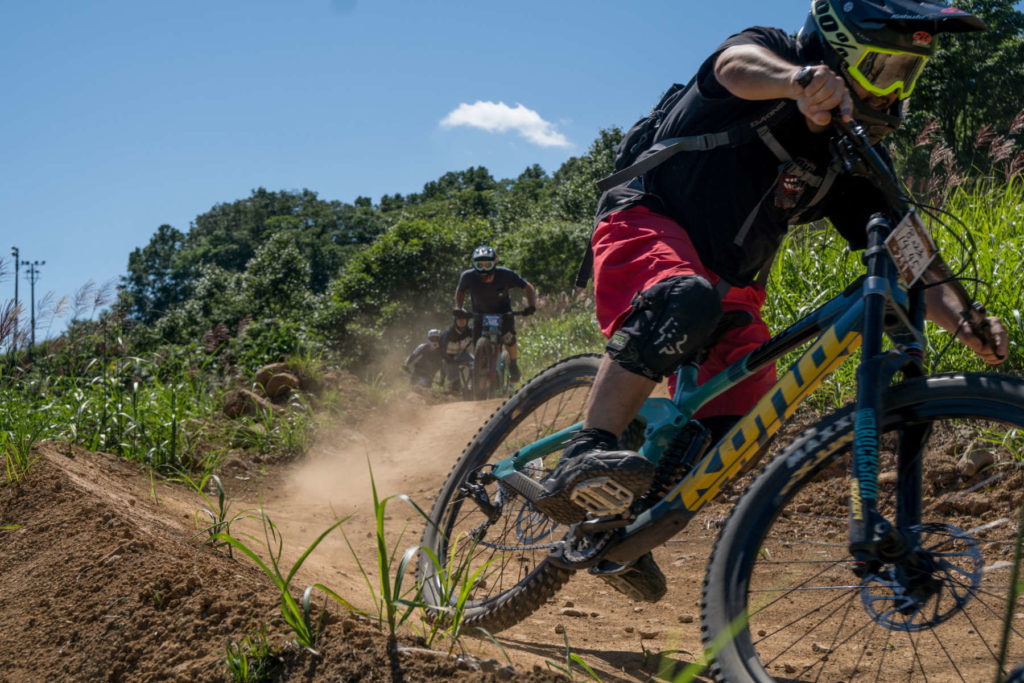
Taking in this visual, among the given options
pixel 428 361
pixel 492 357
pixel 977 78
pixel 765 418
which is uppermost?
pixel 977 78

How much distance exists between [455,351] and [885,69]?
963 cm

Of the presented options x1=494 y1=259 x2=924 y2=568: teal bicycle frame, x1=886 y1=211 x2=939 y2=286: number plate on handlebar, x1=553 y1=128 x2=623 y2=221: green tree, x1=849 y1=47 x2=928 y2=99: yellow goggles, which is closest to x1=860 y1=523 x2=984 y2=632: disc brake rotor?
x1=494 y1=259 x2=924 y2=568: teal bicycle frame

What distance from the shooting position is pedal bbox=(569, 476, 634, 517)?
196cm

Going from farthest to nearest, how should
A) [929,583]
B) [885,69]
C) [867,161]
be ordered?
[885,69] → [867,161] → [929,583]

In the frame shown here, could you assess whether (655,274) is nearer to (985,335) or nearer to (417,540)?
(985,335)

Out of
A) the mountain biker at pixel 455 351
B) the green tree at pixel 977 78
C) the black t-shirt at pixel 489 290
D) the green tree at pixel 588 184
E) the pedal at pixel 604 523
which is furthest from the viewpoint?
the green tree at pixel 588 184

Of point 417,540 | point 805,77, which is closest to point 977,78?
point 417,540

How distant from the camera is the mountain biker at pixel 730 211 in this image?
191 centimetres

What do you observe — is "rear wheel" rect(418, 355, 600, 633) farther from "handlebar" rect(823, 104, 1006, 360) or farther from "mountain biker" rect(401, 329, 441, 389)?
"mountain biker" rect(401, 329, 441, 389)

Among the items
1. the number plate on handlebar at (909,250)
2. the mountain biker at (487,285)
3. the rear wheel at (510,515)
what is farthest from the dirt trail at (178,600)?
the mountain biker at (487,285)

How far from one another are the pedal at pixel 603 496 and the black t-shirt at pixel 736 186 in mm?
779

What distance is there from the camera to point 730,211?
7.47 ft

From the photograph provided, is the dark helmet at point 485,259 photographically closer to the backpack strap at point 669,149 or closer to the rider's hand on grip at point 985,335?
the backpack strap at point 669,149

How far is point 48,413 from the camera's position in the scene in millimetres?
4148
